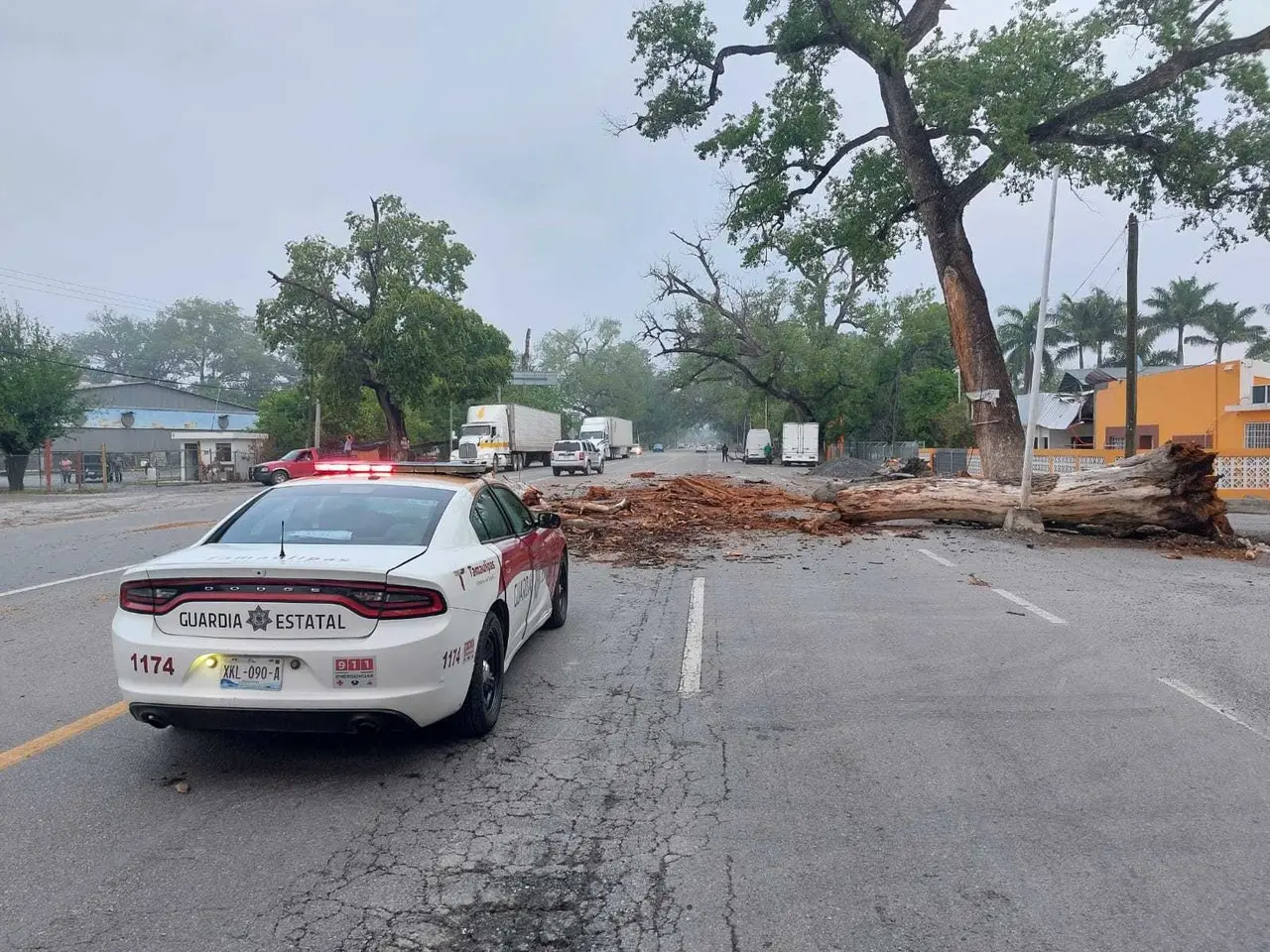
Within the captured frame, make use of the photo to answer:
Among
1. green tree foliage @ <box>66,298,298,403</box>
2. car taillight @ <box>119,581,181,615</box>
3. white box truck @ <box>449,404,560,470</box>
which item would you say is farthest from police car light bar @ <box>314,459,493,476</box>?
green tree foliage @ <box>66,298,298,403</box>

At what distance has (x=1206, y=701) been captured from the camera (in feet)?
19.1

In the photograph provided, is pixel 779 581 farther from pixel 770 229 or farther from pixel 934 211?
pixel 770 229

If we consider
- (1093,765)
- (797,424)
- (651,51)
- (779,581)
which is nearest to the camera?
(1093,765)

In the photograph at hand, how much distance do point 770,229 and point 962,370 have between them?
689 centimetres

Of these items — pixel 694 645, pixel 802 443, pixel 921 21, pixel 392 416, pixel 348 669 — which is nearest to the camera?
pixel 348 669

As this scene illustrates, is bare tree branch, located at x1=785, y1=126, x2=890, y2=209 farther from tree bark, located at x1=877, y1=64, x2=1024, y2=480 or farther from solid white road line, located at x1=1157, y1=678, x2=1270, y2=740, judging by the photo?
solid white road line, located at x1=1157, y1=678, x2=1270, y2=740

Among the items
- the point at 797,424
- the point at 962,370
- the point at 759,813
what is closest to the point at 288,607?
the point at 759,813

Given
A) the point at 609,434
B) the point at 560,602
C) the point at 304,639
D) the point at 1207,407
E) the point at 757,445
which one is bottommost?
the point at 560,602

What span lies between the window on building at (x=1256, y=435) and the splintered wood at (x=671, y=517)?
18.8 meters

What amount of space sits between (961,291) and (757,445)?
55636mm

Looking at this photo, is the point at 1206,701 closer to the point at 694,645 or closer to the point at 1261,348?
the point at 694,645

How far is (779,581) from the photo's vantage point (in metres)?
10.7

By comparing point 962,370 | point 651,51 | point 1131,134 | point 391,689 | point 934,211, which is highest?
point 651,51

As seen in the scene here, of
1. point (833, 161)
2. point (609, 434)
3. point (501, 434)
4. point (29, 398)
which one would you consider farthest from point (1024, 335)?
point (29, 398)
